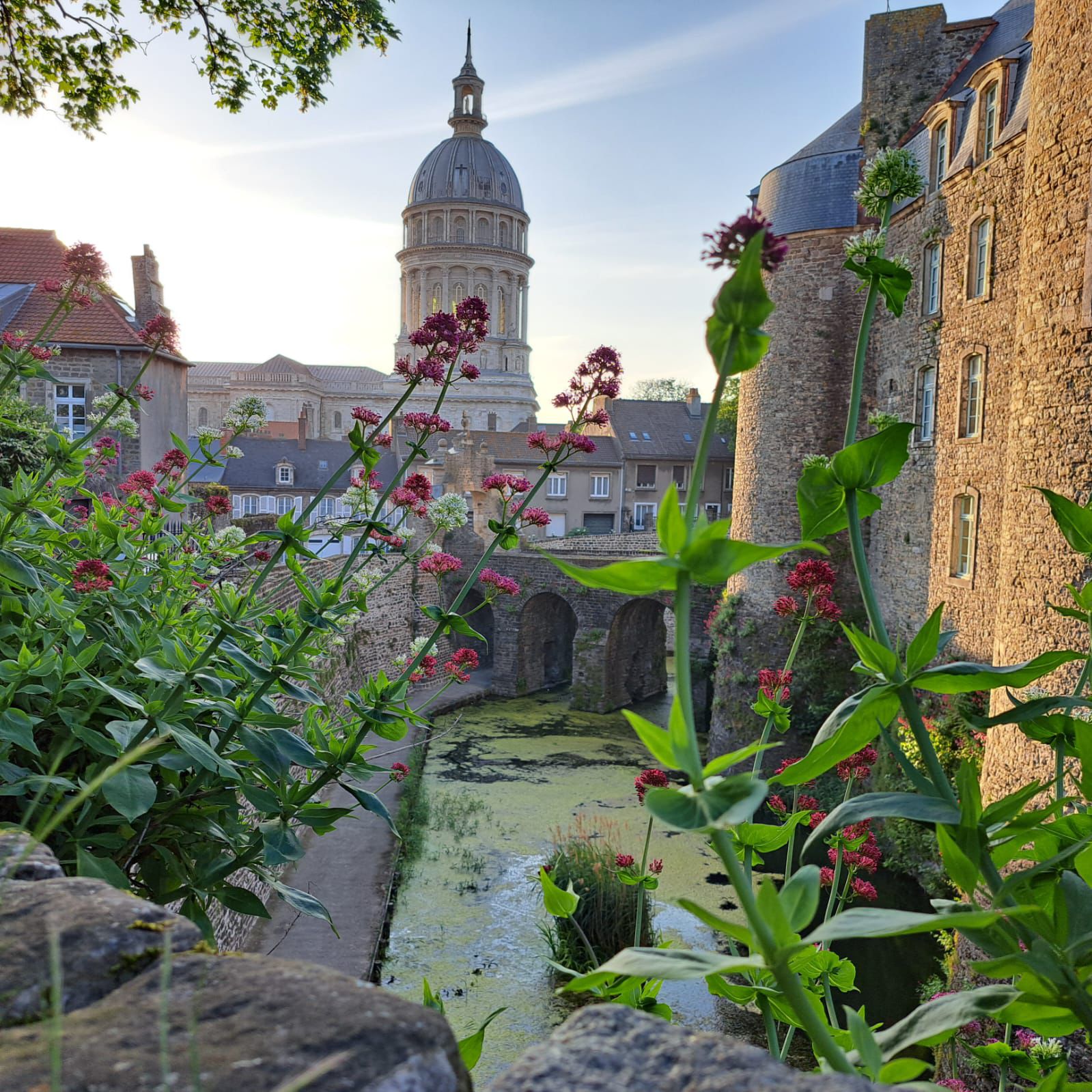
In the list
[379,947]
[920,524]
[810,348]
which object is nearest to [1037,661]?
[379,947]

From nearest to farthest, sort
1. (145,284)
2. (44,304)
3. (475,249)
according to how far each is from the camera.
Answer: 1. (44,304)
2. (145,284)
3. (475,249)

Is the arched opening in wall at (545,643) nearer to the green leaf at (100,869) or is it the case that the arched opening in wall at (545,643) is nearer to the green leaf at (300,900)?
the green leaf at (300,900)

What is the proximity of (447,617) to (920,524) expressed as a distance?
15.2 m

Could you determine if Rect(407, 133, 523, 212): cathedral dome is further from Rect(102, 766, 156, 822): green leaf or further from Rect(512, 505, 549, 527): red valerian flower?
Rect(102, 766, 156, 822): green leaf

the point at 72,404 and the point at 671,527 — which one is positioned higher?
the point at 72,404

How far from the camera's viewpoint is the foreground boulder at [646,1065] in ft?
2.80

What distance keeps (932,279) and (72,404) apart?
60.9 feet

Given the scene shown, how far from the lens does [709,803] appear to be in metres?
1.03

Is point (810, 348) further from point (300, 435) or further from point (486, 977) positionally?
point (300, 435)

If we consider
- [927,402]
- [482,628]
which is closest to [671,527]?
[927,402]

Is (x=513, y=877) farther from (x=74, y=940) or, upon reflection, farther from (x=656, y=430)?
(x=656, y=430)

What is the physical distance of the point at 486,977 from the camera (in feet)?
38.3

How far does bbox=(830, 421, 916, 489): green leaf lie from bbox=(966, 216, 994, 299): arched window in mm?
14544

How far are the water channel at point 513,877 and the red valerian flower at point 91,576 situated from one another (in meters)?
3.33
